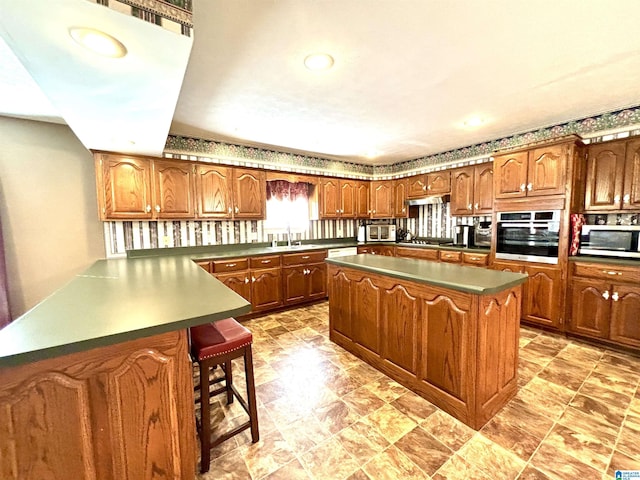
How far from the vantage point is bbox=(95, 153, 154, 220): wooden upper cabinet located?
2.96 m

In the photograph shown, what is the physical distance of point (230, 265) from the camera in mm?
3465

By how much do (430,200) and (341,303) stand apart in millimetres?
2993

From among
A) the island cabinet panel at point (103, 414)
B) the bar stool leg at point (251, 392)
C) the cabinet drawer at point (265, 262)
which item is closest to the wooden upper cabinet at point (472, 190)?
the cabinet drawer at point (265, 262)

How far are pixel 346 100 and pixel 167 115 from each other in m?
1.56

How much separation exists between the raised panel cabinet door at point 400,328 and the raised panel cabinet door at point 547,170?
2.41m

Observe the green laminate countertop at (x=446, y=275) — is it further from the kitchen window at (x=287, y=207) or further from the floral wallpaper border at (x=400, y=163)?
the floral wallpaper border at (x=400, y=163)

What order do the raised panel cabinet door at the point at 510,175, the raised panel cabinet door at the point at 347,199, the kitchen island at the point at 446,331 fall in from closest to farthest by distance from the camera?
the kitchen island at the point at 446,331
the raised panel cabinet door at the point at 510,175
the raised panel cabinet door at the point at 347,199

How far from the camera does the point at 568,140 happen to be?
2.85 meters

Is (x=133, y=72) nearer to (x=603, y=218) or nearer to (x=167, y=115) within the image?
(x=167, y=115)

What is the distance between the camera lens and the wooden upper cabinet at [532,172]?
294cm

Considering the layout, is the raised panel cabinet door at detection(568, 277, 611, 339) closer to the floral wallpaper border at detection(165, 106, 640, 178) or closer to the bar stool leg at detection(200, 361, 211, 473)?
the floral wallpaper border at detection(165, 106, 640, 178)

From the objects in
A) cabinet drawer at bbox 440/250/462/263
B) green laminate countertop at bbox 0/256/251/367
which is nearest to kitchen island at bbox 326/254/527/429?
green laminate countertop at bbox 0/256/251/367

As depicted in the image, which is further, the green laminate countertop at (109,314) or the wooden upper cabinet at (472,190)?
the wooden upper cabinet at (472,190)

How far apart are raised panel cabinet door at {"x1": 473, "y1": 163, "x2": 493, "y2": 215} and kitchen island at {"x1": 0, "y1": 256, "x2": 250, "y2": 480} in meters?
4.00
